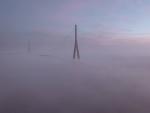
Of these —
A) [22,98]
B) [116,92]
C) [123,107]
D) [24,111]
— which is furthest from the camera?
[116,92]

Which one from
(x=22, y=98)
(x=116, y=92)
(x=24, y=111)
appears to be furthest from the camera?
(x=116, y=92)

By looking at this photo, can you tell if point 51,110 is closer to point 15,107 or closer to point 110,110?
point 15,107

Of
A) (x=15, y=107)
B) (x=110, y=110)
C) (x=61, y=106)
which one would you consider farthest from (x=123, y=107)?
(x=15, y=107)

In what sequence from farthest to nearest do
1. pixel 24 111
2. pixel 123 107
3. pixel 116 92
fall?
pixel 116 92 < pixel 123 107 < pixel 24 111

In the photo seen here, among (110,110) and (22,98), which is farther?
→ (22,98)

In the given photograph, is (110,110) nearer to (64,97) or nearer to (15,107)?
(64,97)

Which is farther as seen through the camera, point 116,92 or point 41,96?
point 116,92

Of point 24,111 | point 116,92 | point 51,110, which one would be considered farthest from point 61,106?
point 116,92

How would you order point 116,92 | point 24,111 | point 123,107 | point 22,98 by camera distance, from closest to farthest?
1. point 24,111
2. point 123,107
3. point 22,98
4. point 116,92

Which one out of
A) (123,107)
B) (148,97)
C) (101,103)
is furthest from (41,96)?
(148,97)
